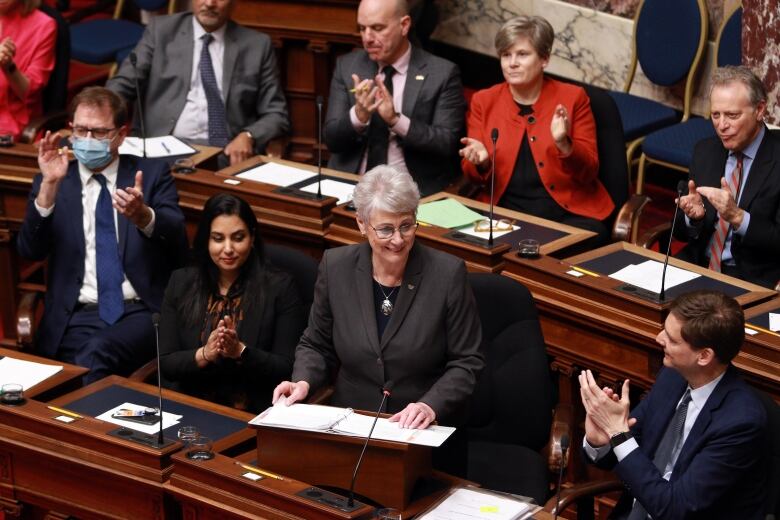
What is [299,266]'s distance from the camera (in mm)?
3988

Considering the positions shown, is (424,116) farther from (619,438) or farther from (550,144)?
(619,438)

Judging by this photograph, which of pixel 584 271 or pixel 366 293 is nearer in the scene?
pixel 366 293

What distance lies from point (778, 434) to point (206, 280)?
Result: 5.61 ft

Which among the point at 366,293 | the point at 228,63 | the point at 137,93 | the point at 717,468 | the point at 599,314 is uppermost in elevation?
the point at 228,63

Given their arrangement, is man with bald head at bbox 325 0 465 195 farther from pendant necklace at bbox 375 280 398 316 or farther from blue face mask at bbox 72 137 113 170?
pendant necklace at bbox 375 280 398 316

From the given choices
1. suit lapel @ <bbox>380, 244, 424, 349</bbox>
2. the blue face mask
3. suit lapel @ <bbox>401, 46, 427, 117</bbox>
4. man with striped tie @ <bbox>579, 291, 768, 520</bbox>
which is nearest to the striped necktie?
suit lapel @ <bbox>401, 46, 427, 117</bbox>

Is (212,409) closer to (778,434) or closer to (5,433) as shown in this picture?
(5,433)

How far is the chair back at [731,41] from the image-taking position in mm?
5613

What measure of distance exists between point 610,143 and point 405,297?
1.58m

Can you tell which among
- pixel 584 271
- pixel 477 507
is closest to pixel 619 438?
pixel 477 507

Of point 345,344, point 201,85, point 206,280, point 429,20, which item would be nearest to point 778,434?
point 345,344

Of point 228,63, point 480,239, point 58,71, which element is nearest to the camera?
point 480,239

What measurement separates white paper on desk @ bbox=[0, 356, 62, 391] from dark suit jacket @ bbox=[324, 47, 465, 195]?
1.67 meters

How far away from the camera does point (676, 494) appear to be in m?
2.99
